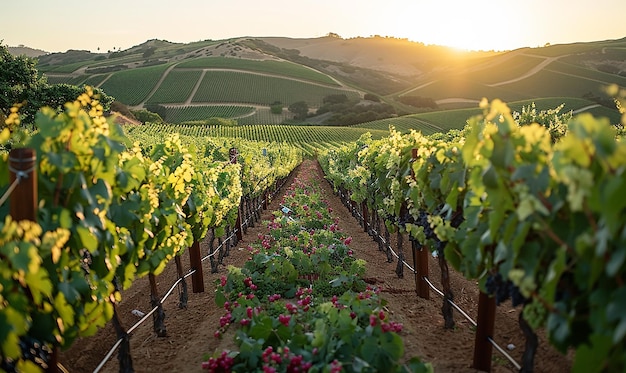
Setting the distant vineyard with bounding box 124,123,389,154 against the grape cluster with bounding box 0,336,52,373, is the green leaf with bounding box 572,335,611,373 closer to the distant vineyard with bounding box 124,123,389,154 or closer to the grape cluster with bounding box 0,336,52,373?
the grape cluster with bounding box 0,336,52,373

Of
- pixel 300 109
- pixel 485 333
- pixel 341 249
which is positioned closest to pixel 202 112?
pixel 300 109

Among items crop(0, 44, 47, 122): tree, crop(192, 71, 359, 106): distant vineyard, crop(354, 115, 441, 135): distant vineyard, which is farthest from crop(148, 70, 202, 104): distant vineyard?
crop(0, 44, 47, 122): tree

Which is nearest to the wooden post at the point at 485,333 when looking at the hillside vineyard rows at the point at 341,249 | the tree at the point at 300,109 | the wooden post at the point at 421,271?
the hillside vineyard rows at the point at 341,249

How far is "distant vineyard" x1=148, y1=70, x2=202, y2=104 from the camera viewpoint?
87.1m

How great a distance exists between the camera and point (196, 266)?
26.4 feet

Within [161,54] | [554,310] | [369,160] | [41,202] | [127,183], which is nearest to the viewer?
[554,310]

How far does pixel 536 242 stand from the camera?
295 centimetres

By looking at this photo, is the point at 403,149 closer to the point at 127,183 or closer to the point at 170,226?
the point at 170,226

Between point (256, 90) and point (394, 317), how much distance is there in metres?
89.9

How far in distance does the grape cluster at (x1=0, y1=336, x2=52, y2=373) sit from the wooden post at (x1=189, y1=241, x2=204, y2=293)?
4288 millimetres

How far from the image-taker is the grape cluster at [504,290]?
3219 millimetres

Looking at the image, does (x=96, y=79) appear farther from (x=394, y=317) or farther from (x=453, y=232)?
(x=453, y=232)

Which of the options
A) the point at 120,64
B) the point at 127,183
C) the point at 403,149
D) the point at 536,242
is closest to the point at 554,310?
the point at 536,242

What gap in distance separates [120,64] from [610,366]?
12737cm
